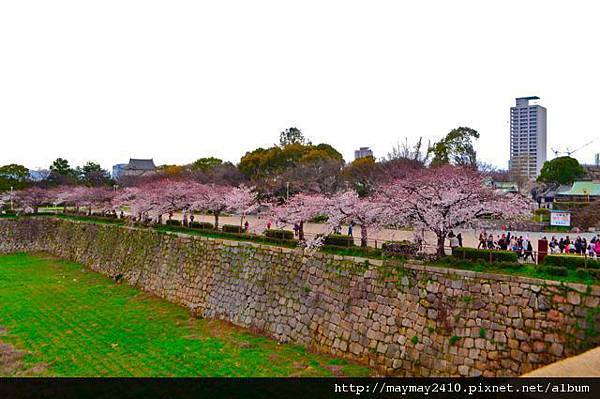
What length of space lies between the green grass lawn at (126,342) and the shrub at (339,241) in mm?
4416

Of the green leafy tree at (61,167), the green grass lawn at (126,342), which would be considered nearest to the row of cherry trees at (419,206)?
the green grass lawn at (126,342)

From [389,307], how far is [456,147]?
32.3 metres

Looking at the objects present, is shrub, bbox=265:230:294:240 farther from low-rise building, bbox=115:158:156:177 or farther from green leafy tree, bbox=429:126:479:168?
low-rise building, bbox=115:158:156:177

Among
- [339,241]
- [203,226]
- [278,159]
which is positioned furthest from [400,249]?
[278,159]

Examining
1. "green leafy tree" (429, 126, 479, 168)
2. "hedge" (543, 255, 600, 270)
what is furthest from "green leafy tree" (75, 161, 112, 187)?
"hedge" (543, 255, 600, 270)

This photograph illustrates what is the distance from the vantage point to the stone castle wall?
9969 mm

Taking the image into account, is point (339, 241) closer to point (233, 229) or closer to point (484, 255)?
point (484, 255)

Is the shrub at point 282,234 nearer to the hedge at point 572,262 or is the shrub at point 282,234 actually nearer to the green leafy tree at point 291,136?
the hedge at point 572,262

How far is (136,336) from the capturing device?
1628cm

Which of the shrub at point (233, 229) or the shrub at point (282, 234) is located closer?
the shrub at point (282, 234)

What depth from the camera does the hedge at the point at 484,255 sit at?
43.5 feet

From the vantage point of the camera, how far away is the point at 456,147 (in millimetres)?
41531
